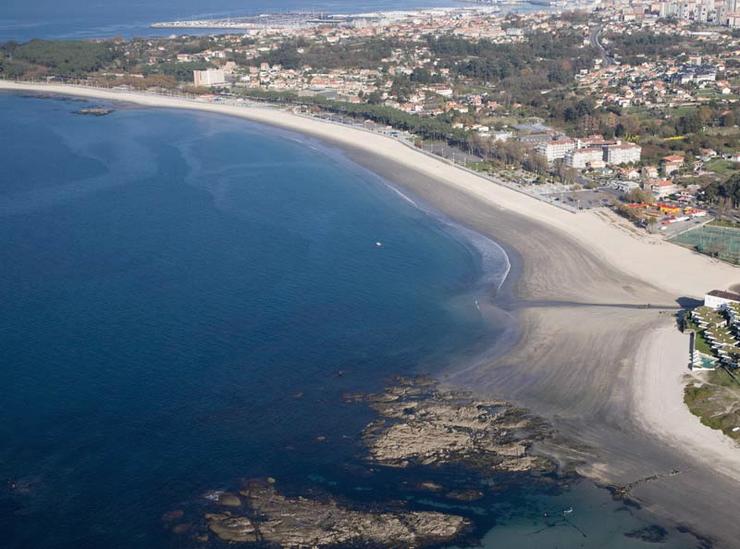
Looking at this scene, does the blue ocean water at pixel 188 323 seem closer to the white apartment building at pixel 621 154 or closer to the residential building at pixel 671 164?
the white apartment building at pixel 621 154

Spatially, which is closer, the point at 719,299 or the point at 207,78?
the point at 719,299

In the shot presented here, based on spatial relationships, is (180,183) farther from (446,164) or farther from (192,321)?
(192,321)

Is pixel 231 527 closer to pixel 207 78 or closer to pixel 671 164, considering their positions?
pixel 671 164

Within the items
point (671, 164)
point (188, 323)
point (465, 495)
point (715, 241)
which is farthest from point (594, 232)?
point (465, 495)

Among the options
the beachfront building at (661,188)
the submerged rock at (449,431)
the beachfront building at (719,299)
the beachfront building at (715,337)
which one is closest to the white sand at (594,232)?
the beachfront building at (719,299)

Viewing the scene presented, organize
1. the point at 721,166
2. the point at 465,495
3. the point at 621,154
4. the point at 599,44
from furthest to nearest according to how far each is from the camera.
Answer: the point at 599,44 < the point at 621,154 < the point at 721,166 < the point at 465,495

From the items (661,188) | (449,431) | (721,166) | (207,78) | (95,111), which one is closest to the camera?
(449,431)

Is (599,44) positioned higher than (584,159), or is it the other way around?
(599,44)
